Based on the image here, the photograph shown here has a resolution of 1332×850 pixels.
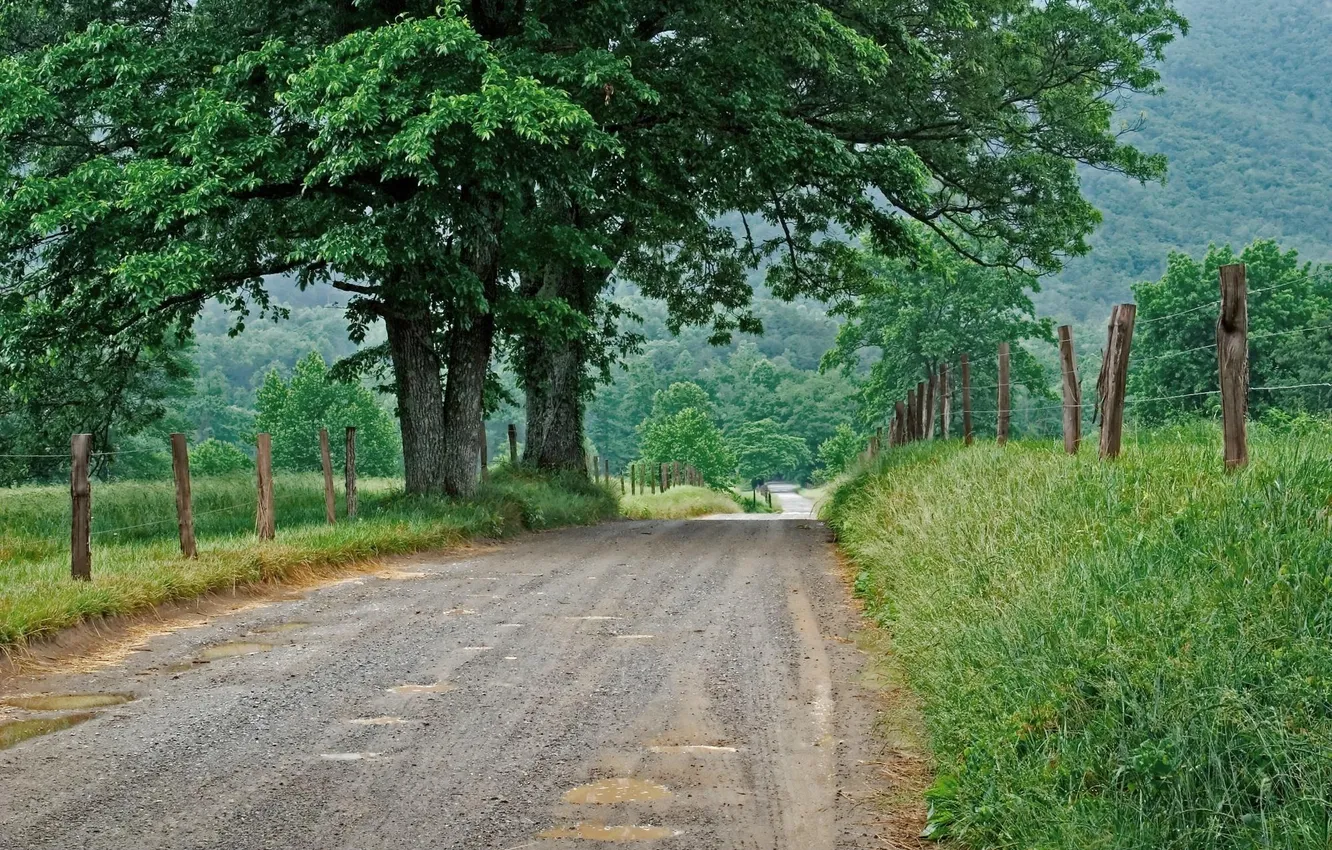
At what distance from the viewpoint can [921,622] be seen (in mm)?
7473

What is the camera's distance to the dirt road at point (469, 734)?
4.98 m

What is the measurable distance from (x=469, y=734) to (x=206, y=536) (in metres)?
9.51

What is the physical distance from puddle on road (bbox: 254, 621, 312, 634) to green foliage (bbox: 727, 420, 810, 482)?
380ft

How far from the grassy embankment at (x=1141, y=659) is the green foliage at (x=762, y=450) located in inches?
4636

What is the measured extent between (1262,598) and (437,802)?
363cm

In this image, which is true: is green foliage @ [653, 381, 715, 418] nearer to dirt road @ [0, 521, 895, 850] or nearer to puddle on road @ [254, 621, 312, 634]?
dirt road @ [0, 521, 895, 850]

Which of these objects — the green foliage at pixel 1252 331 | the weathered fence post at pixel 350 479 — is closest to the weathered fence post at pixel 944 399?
the weathered fence post at pixel 350 479

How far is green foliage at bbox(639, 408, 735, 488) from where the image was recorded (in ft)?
287

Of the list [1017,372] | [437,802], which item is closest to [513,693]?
[437,802]

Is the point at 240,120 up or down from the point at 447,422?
up

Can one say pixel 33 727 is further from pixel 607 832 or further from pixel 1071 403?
pixel 1071 403

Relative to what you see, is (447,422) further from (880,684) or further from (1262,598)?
(1262,598)

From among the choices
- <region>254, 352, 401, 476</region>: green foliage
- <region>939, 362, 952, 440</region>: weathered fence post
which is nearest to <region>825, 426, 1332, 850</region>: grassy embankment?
<region>939, 362, 952, 440</region>: weathered fence post

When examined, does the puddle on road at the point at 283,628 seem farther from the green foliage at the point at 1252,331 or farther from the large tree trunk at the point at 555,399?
the green foliage at the point at 1252,331
